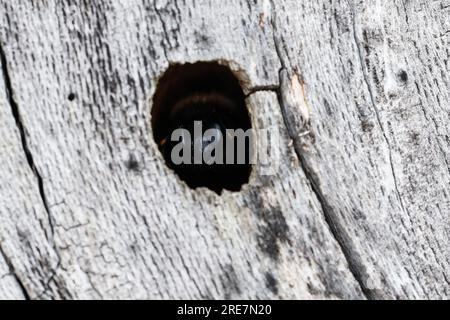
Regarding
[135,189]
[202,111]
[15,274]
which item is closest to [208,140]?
[202,111]

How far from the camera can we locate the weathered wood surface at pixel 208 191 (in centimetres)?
155

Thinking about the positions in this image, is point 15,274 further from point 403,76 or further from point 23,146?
point 403,76

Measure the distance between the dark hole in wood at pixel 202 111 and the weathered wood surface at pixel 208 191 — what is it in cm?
10

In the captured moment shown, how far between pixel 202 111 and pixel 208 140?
12cm

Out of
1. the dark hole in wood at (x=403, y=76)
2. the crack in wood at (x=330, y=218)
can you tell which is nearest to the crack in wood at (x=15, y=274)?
the crack in wood at (x=330, y=218)

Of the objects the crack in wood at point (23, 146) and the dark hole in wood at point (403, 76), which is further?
the dark hole in wood at point (403, 76)

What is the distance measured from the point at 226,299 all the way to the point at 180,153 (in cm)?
34

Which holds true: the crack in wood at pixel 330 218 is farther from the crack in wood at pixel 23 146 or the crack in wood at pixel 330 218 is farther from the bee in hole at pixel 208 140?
the crack in wood at pixel 23 146

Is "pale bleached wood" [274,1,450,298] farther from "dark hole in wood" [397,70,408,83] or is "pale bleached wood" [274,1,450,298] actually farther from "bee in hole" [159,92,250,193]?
"bee in hole" [159,92,250,193]

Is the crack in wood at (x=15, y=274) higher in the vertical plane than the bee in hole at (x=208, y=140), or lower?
lower

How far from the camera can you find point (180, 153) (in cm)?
173

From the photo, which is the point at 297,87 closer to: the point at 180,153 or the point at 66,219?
the point at 180,153

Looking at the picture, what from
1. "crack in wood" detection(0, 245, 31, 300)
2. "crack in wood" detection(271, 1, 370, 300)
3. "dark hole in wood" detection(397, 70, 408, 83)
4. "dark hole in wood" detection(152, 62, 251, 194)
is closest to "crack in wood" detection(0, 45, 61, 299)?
"crack in wood" detection(0, 245, 31, 300)

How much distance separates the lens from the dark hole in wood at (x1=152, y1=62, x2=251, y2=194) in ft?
5.59
